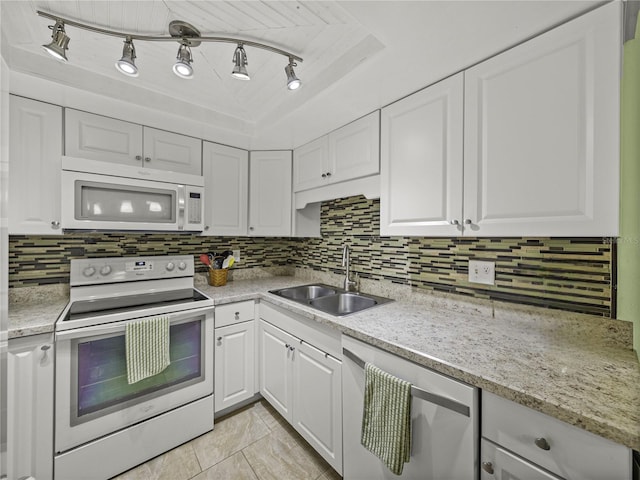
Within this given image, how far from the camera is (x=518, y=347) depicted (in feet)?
3.35

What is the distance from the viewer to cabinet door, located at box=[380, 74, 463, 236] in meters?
1.25

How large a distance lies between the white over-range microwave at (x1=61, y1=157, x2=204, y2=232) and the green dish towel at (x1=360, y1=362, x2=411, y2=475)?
1.59m

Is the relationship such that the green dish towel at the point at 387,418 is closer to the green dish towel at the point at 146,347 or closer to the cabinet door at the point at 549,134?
the cabinet door at the point at 549,134

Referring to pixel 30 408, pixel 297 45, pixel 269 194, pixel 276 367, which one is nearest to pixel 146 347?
pixel 30 408

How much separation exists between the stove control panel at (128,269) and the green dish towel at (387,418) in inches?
66.2

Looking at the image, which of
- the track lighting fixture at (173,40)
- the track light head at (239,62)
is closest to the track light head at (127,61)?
the track lighting fixture at (173,40)

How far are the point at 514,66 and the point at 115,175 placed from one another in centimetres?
215

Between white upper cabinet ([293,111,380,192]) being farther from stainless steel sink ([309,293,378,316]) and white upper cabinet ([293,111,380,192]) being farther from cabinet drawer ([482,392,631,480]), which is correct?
cabinet drawer ([482,392,631,480])

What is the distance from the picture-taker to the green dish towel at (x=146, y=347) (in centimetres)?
145

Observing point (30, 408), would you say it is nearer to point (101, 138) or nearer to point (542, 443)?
point (101, 138)

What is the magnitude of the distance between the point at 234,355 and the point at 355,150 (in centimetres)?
166

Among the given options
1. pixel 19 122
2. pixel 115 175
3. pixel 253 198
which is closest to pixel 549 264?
pixel 253 198

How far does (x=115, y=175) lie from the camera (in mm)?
1644

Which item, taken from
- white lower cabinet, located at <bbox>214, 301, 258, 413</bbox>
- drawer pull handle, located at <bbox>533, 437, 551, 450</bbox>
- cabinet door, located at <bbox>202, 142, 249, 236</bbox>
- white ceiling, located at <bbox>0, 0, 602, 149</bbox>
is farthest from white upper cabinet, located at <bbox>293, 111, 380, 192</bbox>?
drawer pull handle, located at <bbox>533, 437, 551, 450</bbox>
